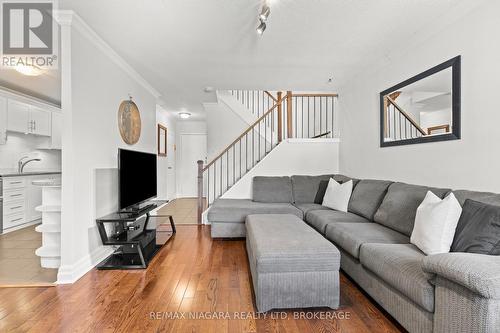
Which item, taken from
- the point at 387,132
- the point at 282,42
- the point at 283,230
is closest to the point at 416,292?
the point at 283,230

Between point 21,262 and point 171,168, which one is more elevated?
point 171,168

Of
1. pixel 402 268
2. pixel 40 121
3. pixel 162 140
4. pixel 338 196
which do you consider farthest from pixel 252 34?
pixel 40 121

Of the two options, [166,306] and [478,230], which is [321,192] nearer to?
[478,230]

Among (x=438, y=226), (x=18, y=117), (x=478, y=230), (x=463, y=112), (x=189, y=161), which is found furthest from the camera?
(x=189, y=161)

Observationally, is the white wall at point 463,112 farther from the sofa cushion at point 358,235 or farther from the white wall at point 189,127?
the white wall at point 189,127

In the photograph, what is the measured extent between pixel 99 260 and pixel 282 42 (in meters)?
3.26

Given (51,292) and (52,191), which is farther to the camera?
(52,191)

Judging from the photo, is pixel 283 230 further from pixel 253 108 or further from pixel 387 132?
pixel 253 108

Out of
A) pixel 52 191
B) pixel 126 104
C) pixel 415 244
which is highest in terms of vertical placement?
pixel 126 104

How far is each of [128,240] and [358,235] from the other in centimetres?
237

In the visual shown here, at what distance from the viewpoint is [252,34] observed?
2615 millimetres

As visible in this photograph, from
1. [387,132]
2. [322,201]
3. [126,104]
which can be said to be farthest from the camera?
[322,201]

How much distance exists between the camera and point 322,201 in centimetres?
398

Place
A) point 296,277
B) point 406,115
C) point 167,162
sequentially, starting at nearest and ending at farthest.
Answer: point 296,277 → point 406,115 → point 167,162
